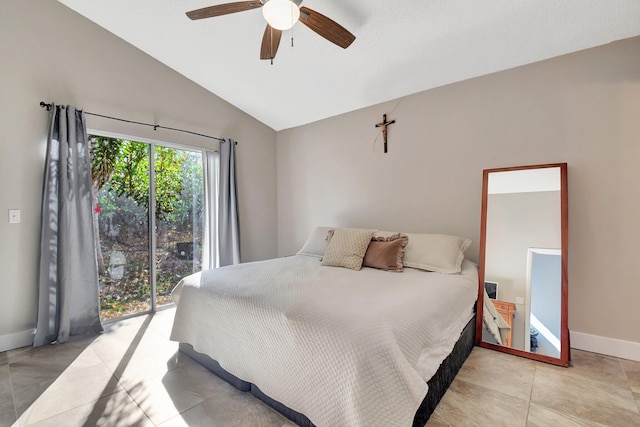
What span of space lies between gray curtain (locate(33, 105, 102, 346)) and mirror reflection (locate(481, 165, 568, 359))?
3.49m

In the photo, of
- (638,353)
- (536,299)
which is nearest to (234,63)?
(536,299)

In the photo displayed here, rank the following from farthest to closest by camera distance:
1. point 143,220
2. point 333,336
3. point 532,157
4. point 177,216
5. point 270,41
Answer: point 177,216 < point 143,220 < point 532,157 < point 270,41 < point 333,336

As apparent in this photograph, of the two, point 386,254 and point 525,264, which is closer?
point 525,264

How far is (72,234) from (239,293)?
185 cm

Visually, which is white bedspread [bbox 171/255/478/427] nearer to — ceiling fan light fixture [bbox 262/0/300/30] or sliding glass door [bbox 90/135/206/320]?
sliding glass door [bbox 90/135/206/320]

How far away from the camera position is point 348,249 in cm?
267

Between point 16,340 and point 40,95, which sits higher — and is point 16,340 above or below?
below

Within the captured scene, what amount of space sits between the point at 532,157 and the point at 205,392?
3.03 m

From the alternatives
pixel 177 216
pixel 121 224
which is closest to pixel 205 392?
pixel 121 224

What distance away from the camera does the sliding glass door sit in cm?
295

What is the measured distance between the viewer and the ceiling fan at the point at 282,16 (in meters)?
1.65

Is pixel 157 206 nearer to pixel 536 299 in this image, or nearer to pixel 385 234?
pixel 385 234

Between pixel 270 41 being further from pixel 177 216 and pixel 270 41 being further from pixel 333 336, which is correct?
pixel 177 216

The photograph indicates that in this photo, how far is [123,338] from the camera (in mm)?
2582
